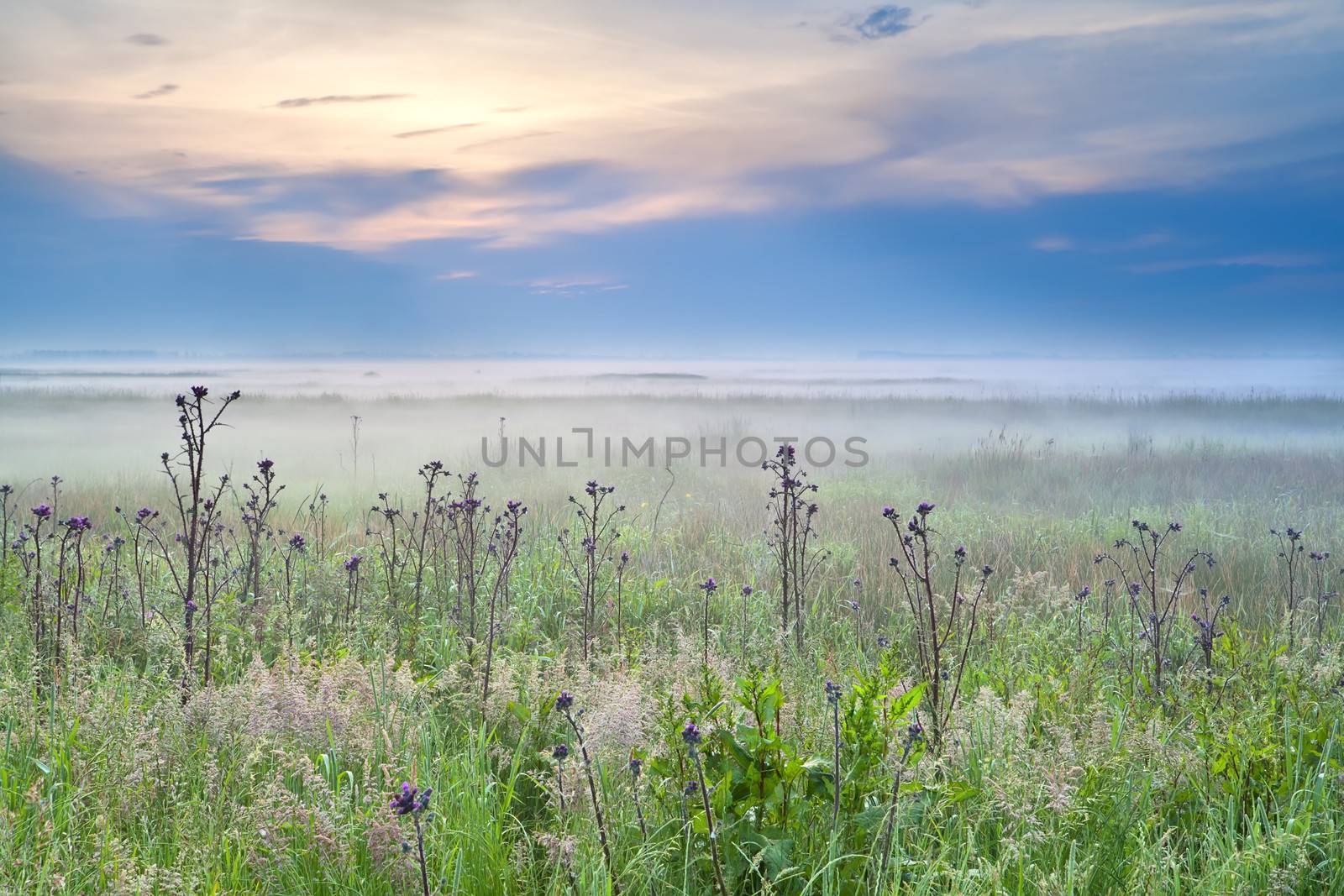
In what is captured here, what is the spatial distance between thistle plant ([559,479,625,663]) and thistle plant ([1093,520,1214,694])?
287cm

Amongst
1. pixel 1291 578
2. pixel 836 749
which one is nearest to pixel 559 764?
pixel 836 749

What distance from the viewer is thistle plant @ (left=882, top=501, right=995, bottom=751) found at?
3.08 metres

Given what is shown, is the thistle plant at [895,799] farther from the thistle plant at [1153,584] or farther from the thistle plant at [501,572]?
the thistle plant at [1153,584]

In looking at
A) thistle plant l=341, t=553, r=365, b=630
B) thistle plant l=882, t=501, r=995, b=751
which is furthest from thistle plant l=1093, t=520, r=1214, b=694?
thistle plant l=341, t=553, r=365, b=630

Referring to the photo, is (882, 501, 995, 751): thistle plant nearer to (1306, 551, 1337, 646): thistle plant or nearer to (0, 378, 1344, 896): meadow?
(0, 378, 1344, 896): meadow

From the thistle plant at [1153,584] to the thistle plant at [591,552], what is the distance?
2868mm

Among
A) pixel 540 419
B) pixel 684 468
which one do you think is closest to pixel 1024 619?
pixel 684 468

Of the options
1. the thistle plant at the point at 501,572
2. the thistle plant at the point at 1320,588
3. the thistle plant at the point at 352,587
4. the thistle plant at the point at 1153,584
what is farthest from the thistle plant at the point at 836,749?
the thistle plant at the point at 1320,588

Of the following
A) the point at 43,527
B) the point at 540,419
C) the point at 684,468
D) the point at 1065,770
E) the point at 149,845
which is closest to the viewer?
the point at 149,845

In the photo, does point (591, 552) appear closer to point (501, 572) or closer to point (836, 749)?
point (501, 572)

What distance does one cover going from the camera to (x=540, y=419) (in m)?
19.5

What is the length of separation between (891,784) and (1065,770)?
0.74 meters

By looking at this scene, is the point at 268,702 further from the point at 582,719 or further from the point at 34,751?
the point at 582,719

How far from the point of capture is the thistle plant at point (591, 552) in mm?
4520
